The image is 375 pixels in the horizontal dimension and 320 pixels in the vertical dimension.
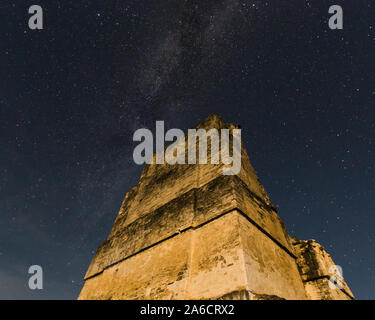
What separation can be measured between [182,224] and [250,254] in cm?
158

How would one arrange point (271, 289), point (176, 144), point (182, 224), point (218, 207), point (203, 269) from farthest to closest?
point (176, 144) < point (182, 224) < point (218, 207) < point (203, 269) < point (271, 289)

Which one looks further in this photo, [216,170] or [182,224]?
[216,170]

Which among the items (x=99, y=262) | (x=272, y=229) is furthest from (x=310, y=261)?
(x=99, y=262)

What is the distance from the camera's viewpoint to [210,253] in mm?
3799

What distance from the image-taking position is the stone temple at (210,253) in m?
3.46

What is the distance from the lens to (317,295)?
4.34 meters

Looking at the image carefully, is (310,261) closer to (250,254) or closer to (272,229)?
(272,229)

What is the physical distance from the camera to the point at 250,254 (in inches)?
138

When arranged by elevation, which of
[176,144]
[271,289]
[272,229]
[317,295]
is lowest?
[317,295]

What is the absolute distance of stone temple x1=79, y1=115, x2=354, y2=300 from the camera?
136 inches
